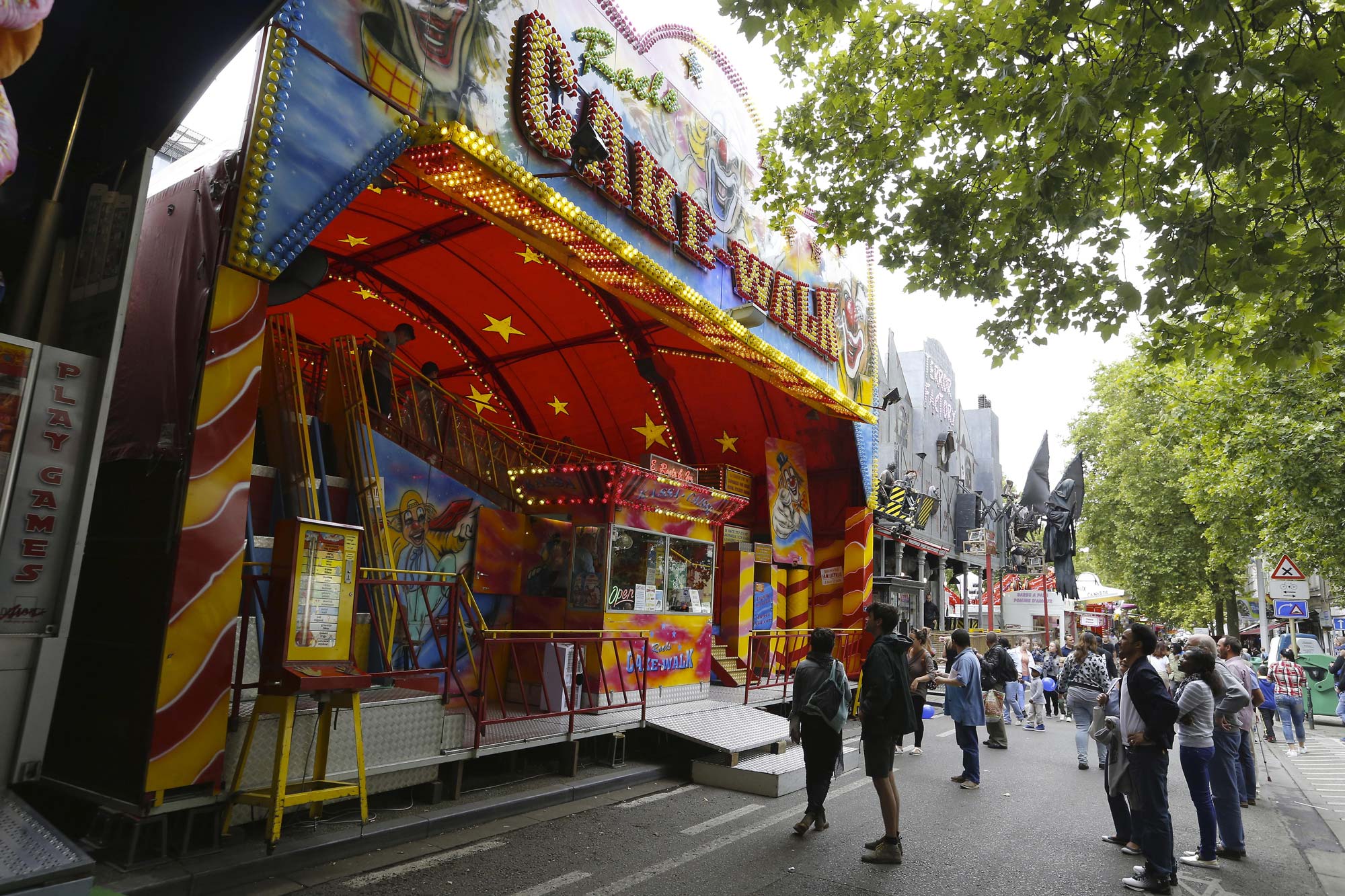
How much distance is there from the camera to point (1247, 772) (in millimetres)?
8555

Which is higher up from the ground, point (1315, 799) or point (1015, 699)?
point (1015, 699)

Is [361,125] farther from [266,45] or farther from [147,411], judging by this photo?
[147,411]

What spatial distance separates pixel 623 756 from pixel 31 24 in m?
7.97

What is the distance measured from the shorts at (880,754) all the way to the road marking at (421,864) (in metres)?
2.91

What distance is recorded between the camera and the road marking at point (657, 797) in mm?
7375

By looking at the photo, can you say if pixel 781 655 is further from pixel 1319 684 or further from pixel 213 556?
pixel 1319 684

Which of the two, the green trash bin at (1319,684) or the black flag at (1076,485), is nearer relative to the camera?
the green trash bin at (1319,684)

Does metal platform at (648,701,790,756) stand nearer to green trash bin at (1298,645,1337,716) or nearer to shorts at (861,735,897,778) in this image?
shorts at (861,735,897,778)

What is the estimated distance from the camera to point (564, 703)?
9.01 m

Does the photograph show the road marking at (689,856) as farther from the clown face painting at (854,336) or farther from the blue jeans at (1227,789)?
the clown face painting at (854,336)

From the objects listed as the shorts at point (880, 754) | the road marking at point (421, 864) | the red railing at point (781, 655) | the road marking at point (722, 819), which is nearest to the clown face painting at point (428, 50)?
A: the road marking at point (421, 864)

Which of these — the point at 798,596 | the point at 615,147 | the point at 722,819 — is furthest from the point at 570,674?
the point at 798,596

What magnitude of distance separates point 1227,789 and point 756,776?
4058 millimetres

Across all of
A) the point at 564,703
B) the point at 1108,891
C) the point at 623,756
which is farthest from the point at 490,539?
the point at 1108,891
